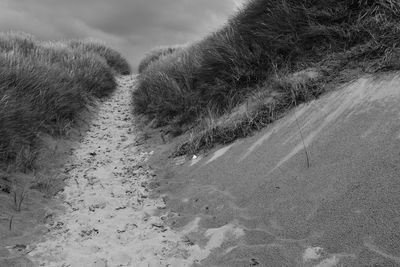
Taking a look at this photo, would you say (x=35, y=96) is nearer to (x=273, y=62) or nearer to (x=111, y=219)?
(x=111, y=219)

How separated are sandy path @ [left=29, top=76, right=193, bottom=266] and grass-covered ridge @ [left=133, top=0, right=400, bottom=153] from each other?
1.02 metres

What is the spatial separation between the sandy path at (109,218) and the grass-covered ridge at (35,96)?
2.34 ft

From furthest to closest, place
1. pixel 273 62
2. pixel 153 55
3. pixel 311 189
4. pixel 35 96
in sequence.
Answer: pixel 153 55
pixel 35 96
pixel 273 62
pixel 311 189

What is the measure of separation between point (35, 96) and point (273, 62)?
429 centimetres

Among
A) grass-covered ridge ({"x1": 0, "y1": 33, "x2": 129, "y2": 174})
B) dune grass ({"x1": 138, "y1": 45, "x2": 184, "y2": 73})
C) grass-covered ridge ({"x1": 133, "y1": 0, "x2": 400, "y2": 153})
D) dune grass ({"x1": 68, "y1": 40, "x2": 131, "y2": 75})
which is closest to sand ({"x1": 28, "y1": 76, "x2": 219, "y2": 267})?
grass-covered ridge ({"x1": 0, "y1": 33, "x2": 129, "y2": 174})

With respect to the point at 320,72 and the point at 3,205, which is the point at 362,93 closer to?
the point at 320,72

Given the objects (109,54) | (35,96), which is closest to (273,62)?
(35,96)

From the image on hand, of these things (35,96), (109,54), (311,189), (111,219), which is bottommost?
(311,189)

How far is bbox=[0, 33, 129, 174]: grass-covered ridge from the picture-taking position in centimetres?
571

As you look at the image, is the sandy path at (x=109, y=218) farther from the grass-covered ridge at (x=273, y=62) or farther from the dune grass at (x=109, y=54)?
the dune grass at (x=109, y=54)

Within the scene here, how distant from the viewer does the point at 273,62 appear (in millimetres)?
6207

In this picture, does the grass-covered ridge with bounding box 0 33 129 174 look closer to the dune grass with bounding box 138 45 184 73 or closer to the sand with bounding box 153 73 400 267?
the sand with bounding box 153 73 400 267

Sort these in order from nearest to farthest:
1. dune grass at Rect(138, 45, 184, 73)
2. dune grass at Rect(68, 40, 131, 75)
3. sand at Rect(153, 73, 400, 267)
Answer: sand at Rect(153, 73, 400, 267) → dune grass at Rect(68, 40, 131, 75) → dune grass at Rect(138, 45, 184, 73)

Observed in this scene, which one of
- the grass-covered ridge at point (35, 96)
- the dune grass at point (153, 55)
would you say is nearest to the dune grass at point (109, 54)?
the dune grass at point (153, 55)
